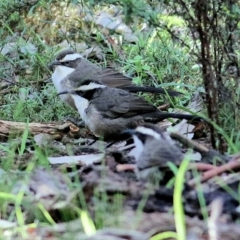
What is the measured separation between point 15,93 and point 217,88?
12.4 ft

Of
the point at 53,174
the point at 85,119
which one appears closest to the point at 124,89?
the point at 85,119

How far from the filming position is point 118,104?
6.28 m

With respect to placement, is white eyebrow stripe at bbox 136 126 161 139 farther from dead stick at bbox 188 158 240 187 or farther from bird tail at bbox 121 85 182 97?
bird tail at bbox 121 85 182 97

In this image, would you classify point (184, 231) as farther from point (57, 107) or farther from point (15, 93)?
point (15, 93)

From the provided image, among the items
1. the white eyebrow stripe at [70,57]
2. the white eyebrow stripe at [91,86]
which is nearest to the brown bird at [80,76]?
the white eyebrow stripe at [70,57]

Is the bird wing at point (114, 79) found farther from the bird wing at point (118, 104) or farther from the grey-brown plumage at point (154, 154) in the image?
the grey-brown plumage at point (154, 154)

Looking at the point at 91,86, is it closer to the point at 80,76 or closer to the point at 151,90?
the point at 151,90

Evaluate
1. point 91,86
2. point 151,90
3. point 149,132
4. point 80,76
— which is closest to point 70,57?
point 80,76

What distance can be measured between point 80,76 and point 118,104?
143 cm

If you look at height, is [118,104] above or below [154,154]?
below

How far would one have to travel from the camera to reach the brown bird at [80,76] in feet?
23.4

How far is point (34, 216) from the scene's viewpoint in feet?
11.6

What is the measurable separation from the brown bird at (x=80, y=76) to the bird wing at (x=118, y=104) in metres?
0.61

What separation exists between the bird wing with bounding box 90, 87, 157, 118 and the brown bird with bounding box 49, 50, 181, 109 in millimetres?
611
